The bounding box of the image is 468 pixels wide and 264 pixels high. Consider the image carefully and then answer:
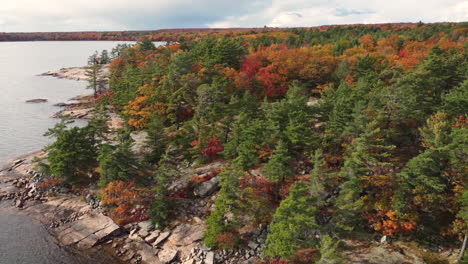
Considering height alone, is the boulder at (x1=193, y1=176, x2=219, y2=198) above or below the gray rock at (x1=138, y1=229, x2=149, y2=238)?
above

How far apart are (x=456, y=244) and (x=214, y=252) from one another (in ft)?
80.1

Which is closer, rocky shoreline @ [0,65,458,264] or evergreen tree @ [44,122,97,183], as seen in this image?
rocky shoreline @ [0,65,458,264]

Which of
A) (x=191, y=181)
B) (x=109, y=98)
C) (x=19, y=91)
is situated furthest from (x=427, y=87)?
(x=19, y=91)

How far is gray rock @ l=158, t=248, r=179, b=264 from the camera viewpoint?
2894 cm

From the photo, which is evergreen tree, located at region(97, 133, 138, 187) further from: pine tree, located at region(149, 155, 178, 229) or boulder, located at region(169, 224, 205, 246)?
boulder, located at region(169, 224, 205, 246)

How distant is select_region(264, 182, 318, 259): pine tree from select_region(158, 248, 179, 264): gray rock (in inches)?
410

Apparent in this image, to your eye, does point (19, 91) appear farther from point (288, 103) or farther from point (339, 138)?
point (339, 138)

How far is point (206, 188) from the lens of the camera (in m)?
37.8

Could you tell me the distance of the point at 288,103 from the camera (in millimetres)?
37000

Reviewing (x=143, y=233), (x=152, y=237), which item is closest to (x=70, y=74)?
(x=143, y=233)

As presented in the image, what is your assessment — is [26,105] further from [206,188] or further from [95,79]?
[206,188]

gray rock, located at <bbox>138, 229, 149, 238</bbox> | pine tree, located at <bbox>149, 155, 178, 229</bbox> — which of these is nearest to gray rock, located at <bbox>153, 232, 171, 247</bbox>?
pine tree, located at <bbox>149, 155, 178, 229</bbox>

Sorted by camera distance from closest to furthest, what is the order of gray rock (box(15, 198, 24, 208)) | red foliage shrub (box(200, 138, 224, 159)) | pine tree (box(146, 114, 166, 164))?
gray rock (box(15, 198, 24, 208)), red foliage shrub (box(200, 138, 224, 159)), pine tree (box(146, 114, 166, 164))

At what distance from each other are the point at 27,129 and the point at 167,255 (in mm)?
57211
